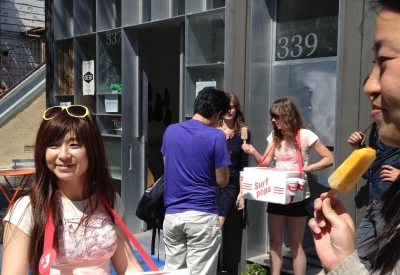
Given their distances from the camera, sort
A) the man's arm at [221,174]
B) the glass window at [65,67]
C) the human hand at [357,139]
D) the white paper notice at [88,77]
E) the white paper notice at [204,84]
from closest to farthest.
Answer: the human hand at [357,139] → the man's arm at [221,174] → the white paper notice at [204,84] → the white paper notice at [88,77] → the glass window at [65,67]

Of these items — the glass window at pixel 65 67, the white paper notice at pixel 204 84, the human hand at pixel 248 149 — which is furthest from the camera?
the glass window at pixel 65 67

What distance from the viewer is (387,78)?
127 cm

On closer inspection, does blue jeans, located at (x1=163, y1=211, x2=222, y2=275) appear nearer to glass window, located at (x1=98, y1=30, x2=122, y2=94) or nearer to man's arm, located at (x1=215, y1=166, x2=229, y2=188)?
man's arm, located at (x1=215, y1=166, x2=229, y2=188)

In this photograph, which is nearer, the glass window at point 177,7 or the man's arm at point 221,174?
the man's arm at point 221,174

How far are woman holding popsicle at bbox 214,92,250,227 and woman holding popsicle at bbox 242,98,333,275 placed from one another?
46 centimetres

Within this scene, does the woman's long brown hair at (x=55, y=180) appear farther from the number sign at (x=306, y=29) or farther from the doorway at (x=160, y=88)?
the doorway at (x=160, y=88)

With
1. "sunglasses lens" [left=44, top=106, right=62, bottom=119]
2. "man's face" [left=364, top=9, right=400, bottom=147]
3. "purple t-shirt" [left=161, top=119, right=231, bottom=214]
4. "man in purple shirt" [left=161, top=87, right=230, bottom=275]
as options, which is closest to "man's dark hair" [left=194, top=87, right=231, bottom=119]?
"man in purple shirt" [left=161, top=87, right=230, bottom=275]

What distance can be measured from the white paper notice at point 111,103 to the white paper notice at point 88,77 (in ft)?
1.25

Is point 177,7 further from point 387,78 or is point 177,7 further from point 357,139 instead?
point 387,78

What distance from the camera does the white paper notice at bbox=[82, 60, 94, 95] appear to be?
7797 mm

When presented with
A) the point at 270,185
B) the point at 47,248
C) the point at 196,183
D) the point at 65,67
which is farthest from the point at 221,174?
the point at 65,67

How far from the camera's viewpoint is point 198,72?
6.15 m

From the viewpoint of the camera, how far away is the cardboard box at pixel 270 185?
4.14 meters

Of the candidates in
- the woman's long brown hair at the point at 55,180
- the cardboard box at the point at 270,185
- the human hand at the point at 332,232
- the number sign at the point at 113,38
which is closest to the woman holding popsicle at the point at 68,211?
the woman's long brown hair at the point at 55,180
